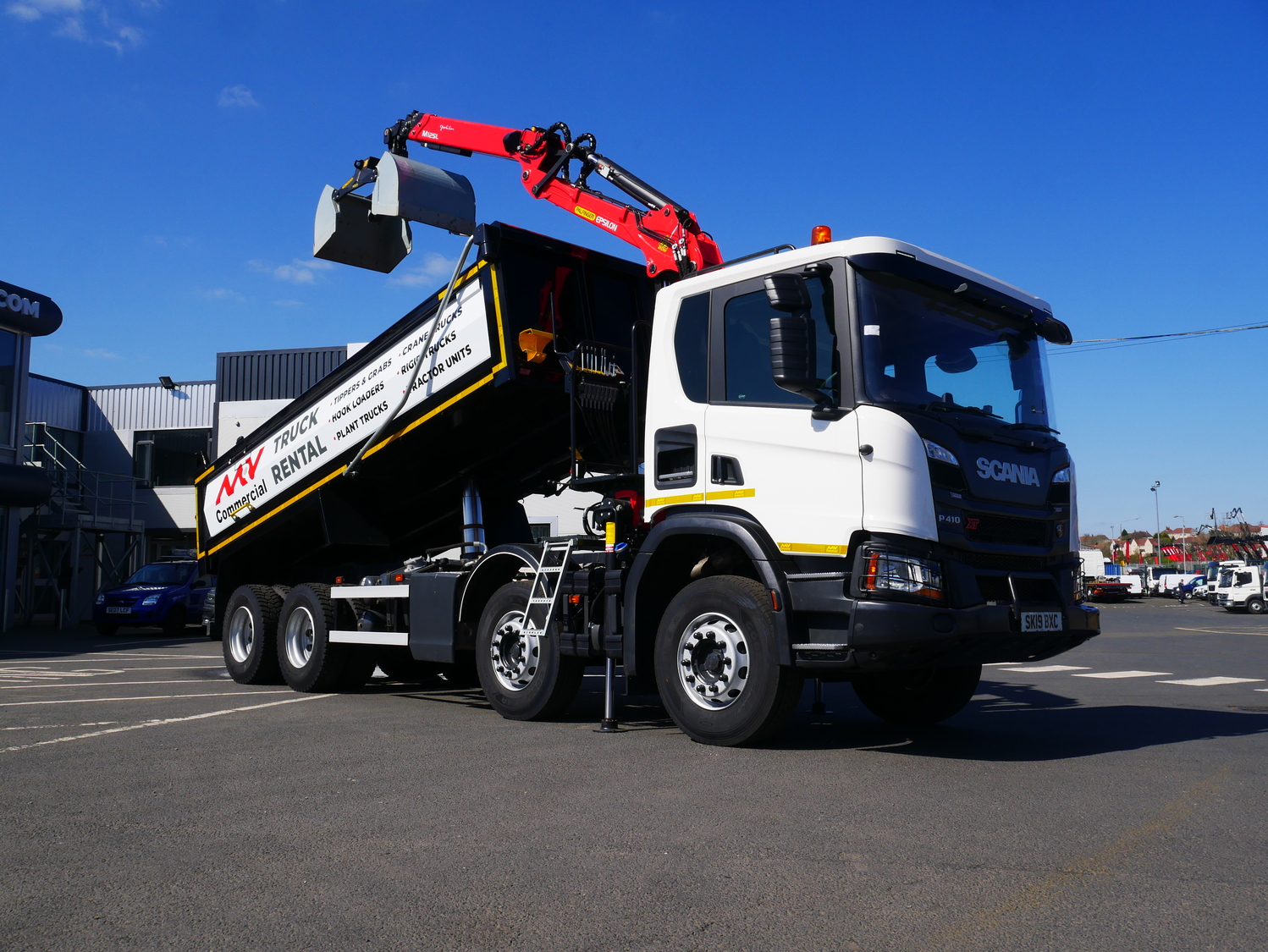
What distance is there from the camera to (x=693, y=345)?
6.97m

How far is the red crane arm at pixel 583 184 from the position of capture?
8.66 metres

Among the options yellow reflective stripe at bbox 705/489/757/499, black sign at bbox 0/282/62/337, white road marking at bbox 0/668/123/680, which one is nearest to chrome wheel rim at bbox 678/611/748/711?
yellow reflective stripe at bbox 705/489/757/499

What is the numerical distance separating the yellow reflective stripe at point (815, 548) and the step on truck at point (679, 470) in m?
0.01

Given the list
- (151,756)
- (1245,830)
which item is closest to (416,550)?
(151,756)

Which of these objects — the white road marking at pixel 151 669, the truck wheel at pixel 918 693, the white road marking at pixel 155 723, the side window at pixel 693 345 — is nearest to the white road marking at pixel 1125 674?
the truck wheel at pixel 918 693

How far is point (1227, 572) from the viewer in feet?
140

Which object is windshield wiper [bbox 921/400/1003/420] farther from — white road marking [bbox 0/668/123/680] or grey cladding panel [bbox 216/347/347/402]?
grey cladding panel [bbox 216/347/347/402]

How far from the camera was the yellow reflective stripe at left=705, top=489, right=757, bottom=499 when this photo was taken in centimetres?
634

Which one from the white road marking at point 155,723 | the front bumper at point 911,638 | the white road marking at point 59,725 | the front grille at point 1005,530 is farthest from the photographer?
the white road marking at point 59,725

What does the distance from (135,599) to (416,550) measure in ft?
52.0

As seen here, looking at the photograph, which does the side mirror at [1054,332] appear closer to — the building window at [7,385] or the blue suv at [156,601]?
the blue suv at [156,601]

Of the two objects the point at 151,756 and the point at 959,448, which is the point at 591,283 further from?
the point at 151,756

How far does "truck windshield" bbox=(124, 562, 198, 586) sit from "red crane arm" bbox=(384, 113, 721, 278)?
15.5 m

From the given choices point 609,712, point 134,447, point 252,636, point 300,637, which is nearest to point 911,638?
point 609,712
